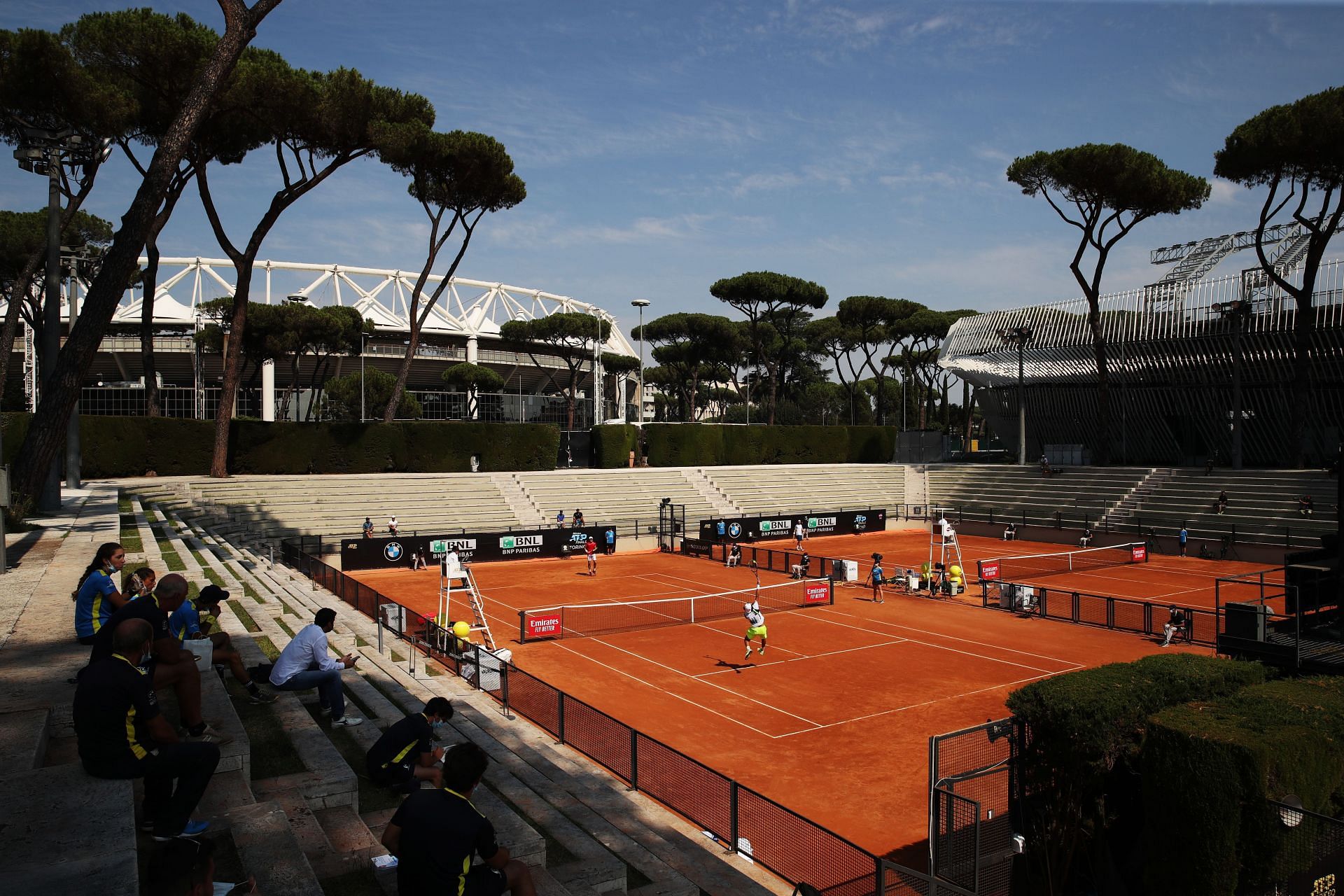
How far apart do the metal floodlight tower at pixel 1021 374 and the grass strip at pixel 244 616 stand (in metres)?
51.6

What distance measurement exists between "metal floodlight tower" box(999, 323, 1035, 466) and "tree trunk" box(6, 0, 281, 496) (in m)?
51.1

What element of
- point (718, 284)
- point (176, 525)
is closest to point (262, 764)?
point (176, 525)

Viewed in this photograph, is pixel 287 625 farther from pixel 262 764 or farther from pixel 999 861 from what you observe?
pixel 999 861

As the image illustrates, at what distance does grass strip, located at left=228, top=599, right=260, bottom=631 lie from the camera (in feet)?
53.1

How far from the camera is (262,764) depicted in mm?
8781

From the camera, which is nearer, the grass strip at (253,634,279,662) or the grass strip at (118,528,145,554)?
the grass strip at (253,634,279,662)

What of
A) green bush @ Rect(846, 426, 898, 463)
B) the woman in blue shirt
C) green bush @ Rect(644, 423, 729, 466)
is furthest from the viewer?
green bush @ Rect(846, 426, 898, 463)

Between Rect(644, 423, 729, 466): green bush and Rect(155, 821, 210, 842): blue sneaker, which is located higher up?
Rect(644, 423, 729, 466): green bush

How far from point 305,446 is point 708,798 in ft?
141

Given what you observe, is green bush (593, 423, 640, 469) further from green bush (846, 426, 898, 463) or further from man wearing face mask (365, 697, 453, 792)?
man wearing face mask (365, 697, 453, 792)

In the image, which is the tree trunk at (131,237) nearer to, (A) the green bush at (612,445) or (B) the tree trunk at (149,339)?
(B) the tree trunk at (149,339)

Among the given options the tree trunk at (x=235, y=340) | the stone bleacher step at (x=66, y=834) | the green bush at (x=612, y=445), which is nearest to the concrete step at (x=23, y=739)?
the stone bleacher step at (x=66, y=834)

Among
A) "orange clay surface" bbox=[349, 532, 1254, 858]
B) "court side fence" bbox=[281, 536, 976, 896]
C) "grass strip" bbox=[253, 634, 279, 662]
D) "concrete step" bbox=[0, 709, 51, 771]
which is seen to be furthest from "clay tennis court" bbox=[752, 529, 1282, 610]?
"concrete step" bbox=[0, 709, 51, 771]

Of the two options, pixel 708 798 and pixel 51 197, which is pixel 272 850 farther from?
pixel 51 197
